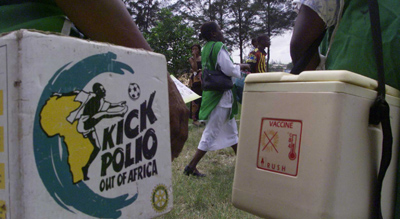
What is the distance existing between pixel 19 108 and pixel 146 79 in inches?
9.2

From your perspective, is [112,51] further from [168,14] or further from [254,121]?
[168,14]

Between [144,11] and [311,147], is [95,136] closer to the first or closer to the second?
[311,147]

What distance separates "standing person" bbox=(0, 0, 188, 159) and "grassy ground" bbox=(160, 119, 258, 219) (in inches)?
54.7

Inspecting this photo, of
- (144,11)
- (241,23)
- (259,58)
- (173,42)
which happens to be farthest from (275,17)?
(259,58)

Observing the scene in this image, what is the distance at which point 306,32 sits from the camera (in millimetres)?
1156

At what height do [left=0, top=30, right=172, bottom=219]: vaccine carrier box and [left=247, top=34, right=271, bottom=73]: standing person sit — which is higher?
[left=247, top=34, right=271, bottom=73]: standing person

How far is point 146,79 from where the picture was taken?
62 centimetres

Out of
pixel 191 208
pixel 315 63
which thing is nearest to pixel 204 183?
pixel 191 208

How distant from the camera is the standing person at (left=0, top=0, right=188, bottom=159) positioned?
0.69m

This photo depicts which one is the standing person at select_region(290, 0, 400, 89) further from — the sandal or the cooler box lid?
the sandal

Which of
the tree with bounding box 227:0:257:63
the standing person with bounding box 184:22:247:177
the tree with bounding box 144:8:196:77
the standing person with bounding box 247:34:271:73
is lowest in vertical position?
the standing person with bounding box 184:22:247:177

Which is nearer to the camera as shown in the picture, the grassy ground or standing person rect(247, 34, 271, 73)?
the grassy ground

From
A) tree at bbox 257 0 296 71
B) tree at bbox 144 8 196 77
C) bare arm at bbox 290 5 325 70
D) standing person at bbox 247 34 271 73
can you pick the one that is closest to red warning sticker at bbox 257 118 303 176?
bare arm at bbox 290 5 325 70

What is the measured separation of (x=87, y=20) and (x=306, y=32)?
2.55 feet
